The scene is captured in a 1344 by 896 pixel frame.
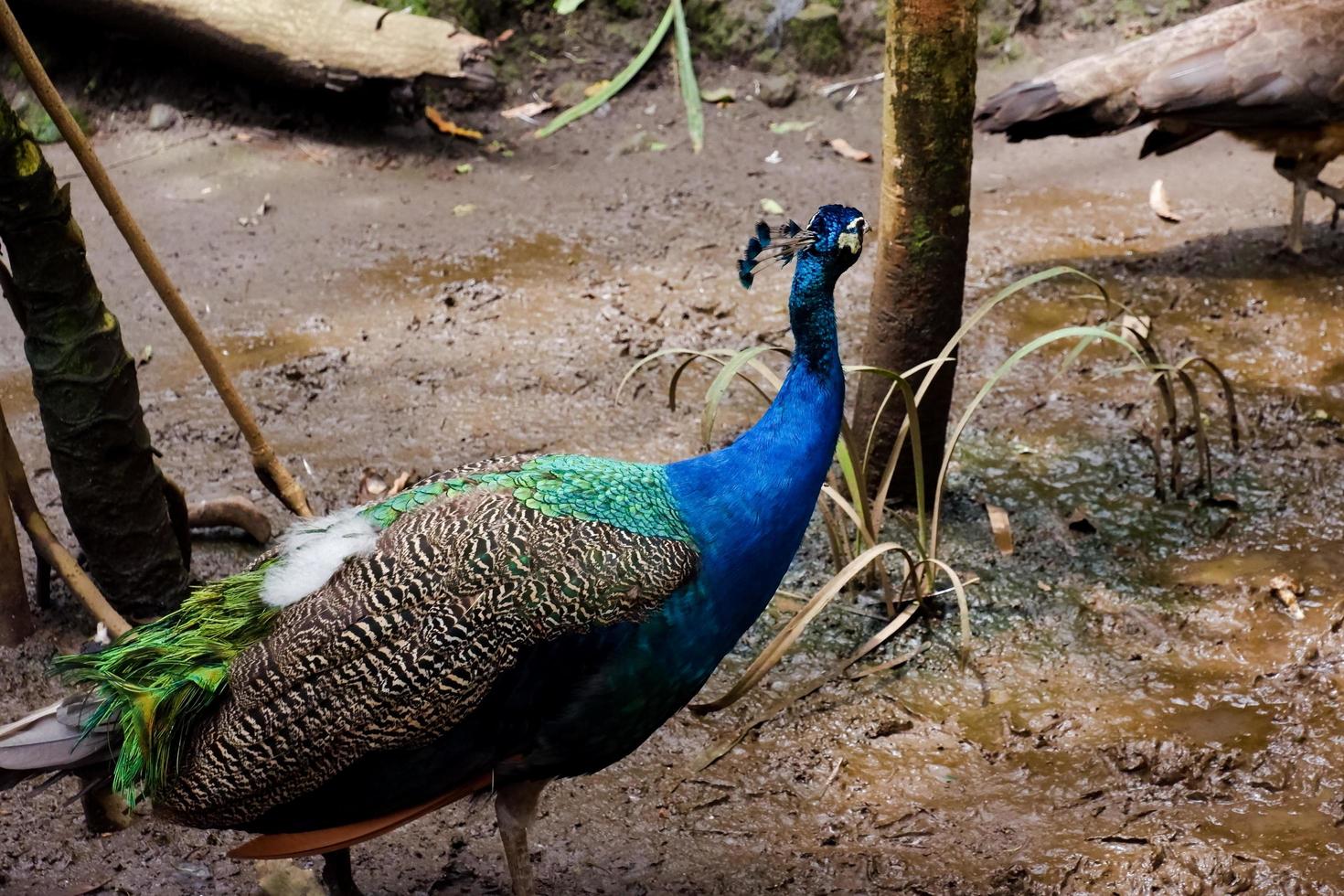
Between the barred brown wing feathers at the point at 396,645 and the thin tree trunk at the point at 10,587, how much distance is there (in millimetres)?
1298

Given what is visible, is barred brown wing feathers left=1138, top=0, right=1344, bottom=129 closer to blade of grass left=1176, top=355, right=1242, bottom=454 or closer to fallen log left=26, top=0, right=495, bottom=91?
blade of grass left=1176, top=355, right=1242, bottom=454

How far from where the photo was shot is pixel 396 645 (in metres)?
2.49

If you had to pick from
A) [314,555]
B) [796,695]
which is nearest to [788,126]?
[796,695]

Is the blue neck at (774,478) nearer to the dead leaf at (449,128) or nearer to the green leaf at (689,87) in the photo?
the green leaf at (689,87)

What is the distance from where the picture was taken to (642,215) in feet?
20.4

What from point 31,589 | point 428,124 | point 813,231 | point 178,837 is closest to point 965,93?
point 813,231

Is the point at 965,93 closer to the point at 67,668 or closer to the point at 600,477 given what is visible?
the point at 600,477

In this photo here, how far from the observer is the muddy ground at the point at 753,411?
9.96 feet

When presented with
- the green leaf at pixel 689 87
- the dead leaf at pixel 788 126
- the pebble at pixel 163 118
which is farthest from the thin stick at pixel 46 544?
the dead leaf at pixel 788 126

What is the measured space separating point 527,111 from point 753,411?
11.0ft

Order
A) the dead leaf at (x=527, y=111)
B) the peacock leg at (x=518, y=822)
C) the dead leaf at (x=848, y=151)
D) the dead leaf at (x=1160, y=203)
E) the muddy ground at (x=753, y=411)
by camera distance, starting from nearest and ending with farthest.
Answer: the peacock leg at (x=518, y=822) → the muddy ground at (x=753, y=411) → the dead leaf at (x=1160, y=203) → the dead leaf at (x=848, y=151) → the dead leaf at (x=527, y=111)

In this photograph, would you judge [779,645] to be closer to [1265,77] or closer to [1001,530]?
[1001,530]

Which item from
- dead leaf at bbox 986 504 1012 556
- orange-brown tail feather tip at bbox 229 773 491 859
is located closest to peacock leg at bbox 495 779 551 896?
orange-brown tail feather tip at bbox 229 773 491 859

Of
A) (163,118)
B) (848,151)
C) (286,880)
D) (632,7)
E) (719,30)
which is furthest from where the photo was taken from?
(632,7)
